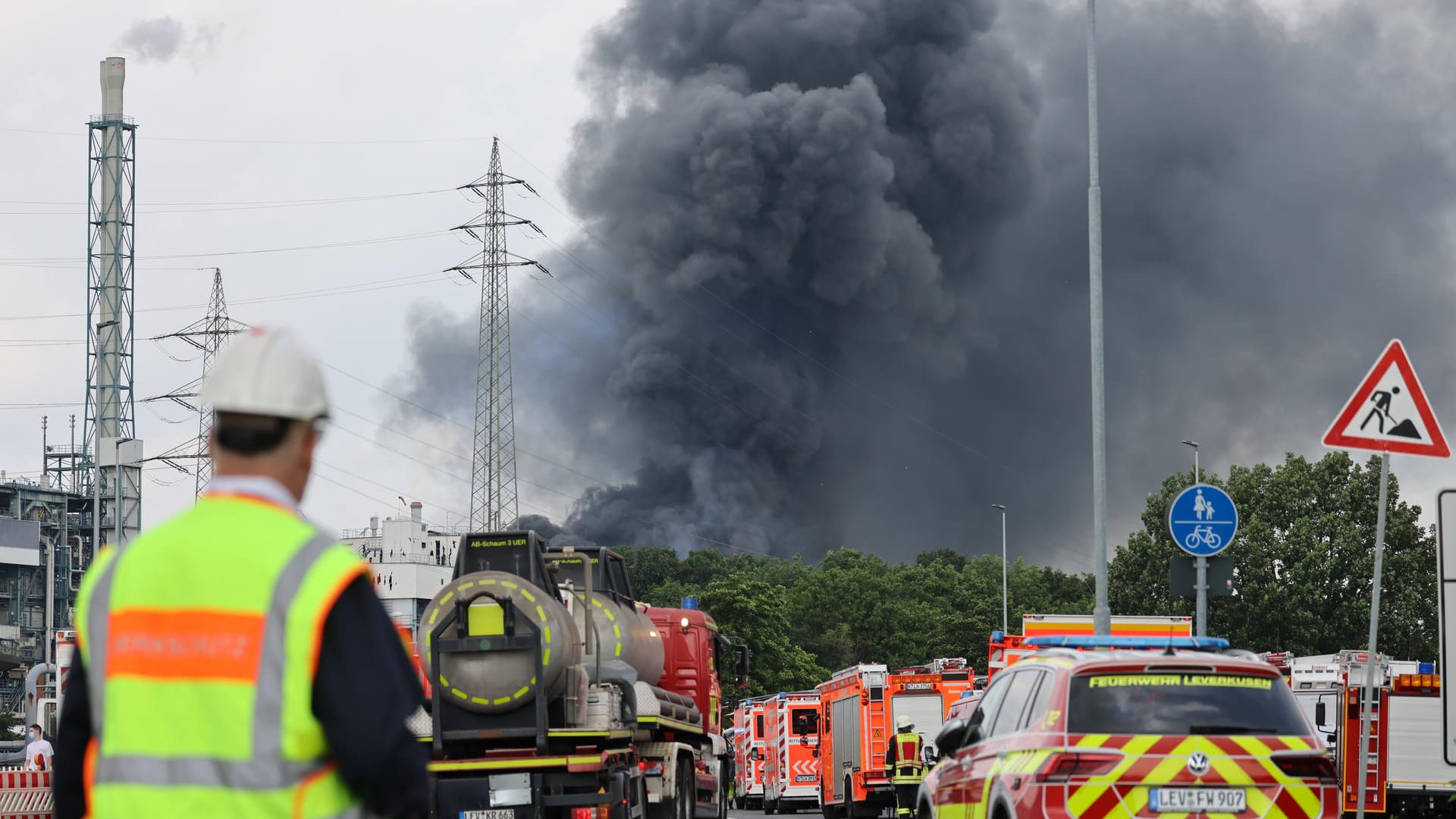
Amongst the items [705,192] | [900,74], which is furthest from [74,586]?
[900,74]

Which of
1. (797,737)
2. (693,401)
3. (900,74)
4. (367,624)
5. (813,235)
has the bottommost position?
(797,737)

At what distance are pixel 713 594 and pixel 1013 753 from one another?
89.8 meters

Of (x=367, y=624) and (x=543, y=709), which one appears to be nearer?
(x=367, y=624)

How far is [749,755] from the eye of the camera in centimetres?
5034

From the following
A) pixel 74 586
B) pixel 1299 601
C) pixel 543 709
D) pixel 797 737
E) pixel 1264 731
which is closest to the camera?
pixel 1264 731

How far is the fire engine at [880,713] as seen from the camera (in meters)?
31.4

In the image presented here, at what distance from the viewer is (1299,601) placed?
66750mm

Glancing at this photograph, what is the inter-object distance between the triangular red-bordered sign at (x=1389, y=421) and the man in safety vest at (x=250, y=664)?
8702 mm

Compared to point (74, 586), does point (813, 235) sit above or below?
above

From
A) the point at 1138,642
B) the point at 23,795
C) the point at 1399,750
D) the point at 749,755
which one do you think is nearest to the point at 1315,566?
the point at 749,755

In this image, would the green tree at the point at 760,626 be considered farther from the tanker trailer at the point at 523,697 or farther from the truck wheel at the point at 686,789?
the tanker trailer at the point at 523,697

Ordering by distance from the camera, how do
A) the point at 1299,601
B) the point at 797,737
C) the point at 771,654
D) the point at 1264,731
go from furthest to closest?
the point at 771,654, the point at 1299,601, the point at 797,737, the point at 1264,731

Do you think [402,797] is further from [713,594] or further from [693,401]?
[693,401]

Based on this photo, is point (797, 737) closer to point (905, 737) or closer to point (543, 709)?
point (905, 737)
